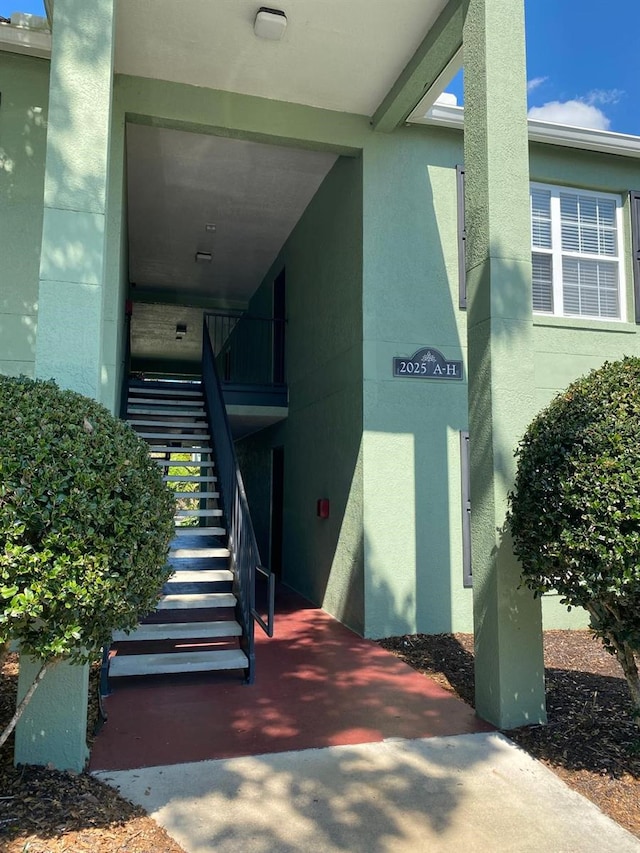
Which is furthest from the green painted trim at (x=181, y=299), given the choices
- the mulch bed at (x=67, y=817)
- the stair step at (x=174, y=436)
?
the mulch bed at (x=67, y=817)

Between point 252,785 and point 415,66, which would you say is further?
point 415,66

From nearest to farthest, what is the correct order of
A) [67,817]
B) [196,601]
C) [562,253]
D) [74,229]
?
[67,817], [74,229], [196,601], [562,253]

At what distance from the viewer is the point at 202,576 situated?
5969mm

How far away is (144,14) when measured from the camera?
18.0 feet

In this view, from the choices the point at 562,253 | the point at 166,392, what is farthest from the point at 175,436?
the point at 562,253

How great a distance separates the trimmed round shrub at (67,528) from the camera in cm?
262

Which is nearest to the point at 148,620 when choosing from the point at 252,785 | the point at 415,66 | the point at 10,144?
the point at 252,785

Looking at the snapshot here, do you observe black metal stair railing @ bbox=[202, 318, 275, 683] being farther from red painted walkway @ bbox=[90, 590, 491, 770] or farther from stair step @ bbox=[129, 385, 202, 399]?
stair step @ bbox=[129, 385, 202, 399]

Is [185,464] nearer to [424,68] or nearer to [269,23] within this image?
[269,23]

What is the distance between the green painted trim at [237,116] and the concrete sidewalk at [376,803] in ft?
19.1

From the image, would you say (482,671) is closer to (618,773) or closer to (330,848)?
(618,773)

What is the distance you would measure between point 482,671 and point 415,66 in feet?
17.3

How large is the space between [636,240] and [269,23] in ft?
16.0

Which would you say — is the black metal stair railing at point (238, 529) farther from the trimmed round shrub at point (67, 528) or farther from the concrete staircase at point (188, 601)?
the trimmed round shrub at point (67, 528)
